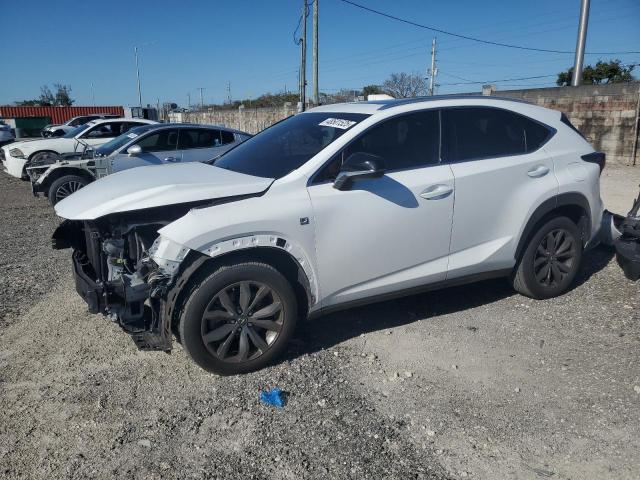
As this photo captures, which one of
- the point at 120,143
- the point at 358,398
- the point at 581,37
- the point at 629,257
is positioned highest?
the point at 581,37

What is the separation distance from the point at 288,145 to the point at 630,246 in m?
3.60

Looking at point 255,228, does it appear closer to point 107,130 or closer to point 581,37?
point 107,130

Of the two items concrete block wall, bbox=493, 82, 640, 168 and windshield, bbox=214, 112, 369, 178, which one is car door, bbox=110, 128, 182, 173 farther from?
concrete block wall, bbox=493, 82, 640, 168

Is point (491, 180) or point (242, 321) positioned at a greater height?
point (491, 180)

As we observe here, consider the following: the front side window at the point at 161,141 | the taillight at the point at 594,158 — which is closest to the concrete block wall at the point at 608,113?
the front side window at the point at 161,141

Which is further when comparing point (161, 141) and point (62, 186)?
point (161, 141)

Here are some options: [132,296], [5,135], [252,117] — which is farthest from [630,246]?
[252,117]

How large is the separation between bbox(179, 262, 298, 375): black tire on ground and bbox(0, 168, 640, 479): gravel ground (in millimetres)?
173

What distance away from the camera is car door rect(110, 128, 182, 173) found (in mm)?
8867

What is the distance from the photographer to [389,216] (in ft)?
12.4

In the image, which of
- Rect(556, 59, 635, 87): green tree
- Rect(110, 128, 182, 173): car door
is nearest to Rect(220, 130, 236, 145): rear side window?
Rect(110, 128, 182, 173): car door

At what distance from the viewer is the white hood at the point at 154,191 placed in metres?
3.33

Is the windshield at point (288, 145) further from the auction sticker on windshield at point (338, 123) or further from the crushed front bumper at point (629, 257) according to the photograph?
the crushed front bumper at point (629, 257)

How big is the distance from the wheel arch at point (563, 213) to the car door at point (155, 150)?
20.5ft
